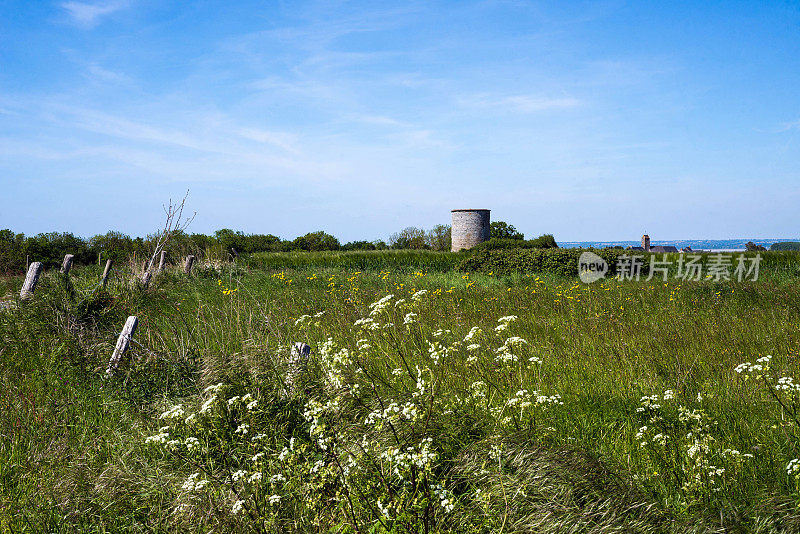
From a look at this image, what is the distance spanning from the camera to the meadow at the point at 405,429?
90.9 inches

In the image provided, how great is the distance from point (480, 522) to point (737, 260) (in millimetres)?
17245

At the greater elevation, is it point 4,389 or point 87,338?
point 87,338

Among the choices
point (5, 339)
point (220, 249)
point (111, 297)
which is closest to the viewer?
point (5, 339)

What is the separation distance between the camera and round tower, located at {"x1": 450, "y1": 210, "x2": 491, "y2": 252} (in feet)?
86.5

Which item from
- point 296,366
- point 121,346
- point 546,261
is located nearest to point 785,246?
point 546,261

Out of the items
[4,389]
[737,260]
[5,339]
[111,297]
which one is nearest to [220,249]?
[111,297]

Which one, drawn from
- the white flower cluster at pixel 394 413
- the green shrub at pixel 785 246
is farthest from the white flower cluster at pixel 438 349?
the green shrub at pixel 785 246

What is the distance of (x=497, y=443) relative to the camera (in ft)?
8.57

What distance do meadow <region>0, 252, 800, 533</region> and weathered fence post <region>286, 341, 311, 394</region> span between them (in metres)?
0.02

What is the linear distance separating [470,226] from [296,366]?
23313 mm

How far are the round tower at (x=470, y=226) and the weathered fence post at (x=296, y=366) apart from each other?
74.6 feet

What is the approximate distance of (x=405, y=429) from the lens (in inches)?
110

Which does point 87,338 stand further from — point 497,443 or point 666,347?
point 666,347

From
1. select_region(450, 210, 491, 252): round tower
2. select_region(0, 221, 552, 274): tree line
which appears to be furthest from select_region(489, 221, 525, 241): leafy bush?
select_region(0, 221, 552, 274): tree line
